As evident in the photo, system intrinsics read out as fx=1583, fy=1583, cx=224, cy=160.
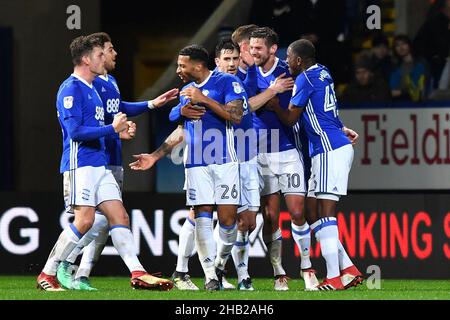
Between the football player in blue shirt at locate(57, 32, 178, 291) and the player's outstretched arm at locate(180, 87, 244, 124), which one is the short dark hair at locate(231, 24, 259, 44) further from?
the player's outstretched arm at locate(180, 87, 244, 124)

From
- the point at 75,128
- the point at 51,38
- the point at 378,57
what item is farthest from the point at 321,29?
the point at 75,128

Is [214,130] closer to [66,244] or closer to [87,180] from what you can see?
[87,180]

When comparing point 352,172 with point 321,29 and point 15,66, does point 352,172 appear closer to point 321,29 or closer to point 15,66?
point 321,29

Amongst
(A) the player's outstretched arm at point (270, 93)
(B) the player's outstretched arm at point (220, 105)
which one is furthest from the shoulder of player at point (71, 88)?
(A) the player's outstretched arm at point (270, 93)

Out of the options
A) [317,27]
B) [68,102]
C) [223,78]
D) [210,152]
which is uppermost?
[317,27]

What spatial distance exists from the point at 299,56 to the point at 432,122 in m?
3.10

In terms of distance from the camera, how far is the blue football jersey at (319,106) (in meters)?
11.5

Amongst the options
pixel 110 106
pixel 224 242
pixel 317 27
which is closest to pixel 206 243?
pixel 224 242

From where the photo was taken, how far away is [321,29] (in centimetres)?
1554

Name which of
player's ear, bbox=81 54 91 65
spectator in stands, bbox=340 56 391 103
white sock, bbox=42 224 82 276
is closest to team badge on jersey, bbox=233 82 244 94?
player's ear, bbox=81 54 91 65

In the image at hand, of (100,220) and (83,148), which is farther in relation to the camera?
(100,220)

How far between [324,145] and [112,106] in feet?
5.38

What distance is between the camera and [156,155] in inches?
460

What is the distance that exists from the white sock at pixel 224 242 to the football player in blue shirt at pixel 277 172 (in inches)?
20.8
